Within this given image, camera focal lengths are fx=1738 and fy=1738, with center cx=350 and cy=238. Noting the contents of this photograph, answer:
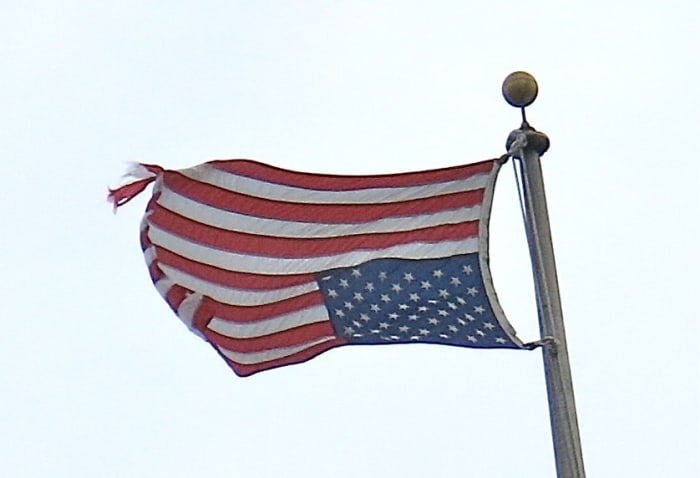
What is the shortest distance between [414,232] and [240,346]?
1.57 metres

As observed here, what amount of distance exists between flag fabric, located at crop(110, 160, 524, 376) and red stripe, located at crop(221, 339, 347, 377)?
11mm

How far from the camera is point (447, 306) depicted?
11.6 m

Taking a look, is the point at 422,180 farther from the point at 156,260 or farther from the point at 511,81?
the point at 156,260

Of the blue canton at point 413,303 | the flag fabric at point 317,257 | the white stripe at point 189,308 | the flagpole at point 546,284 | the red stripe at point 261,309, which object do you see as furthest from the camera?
the white stripe at point 189,308

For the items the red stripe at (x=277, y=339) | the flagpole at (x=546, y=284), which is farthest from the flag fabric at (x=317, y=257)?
the flagpole at (x=546, y=284)

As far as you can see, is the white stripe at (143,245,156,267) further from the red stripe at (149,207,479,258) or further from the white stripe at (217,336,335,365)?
the white stripe at (217,336,335,365)

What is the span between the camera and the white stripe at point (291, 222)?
1177cm

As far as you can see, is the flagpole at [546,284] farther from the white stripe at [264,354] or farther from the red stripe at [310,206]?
the white stripe at [264,354]

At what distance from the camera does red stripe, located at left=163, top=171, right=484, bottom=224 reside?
1177cm

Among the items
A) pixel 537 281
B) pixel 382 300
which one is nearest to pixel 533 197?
pixel 537 281

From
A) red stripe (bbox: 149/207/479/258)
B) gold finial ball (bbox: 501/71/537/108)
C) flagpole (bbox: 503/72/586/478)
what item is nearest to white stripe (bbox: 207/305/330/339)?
red stripe (bbox: 149/207/479/258)

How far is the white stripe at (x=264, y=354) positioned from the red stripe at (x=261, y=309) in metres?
0.24

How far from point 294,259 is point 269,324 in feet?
1.61

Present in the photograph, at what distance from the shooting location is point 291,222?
12375mm
